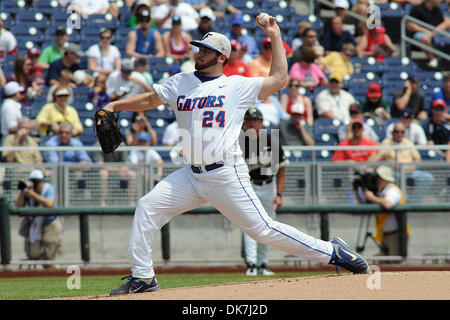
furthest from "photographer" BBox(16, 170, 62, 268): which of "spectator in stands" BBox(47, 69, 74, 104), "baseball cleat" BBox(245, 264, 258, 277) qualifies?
"baseball cleat" BBox(245, 264, 258, 277)

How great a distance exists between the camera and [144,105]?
6434 mm

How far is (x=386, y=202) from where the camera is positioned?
11.4 metres

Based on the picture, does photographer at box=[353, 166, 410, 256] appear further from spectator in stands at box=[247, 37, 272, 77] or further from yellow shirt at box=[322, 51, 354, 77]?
yellow shirt at box=[322, 51, 354, 77]

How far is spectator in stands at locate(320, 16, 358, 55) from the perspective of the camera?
15.0m

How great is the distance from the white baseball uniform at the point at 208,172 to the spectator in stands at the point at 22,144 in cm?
537

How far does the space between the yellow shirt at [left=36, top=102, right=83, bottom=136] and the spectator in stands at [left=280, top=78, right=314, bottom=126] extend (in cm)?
319

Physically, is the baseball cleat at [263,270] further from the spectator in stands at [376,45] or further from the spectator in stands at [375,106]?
the spectator in stands at [376,45]

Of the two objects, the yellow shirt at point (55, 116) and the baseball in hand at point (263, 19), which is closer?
the baseball in hand at point (263, 19)

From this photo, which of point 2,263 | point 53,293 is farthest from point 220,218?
point 53,293

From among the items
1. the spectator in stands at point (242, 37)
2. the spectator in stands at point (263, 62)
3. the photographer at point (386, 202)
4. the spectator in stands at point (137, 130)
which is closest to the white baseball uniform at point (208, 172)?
the photographer at point (386, 202)

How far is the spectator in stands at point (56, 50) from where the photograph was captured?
14.0 m

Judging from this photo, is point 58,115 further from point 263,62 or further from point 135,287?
point 135,287

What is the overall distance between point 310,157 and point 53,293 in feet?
15.8
